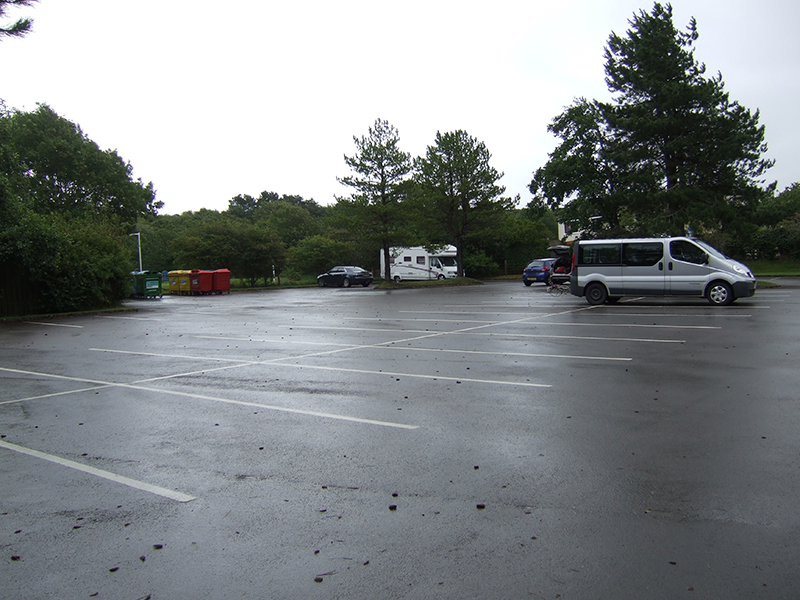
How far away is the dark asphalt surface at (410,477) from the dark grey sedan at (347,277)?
1404 inches

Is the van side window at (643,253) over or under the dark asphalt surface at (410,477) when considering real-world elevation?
over

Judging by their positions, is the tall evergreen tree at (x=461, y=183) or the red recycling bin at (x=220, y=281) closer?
the red recycling bin at (x=220, y=281)

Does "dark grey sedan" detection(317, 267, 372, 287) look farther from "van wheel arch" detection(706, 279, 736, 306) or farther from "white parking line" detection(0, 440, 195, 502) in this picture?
"white parking line" detection(0, 440, 195, 502)

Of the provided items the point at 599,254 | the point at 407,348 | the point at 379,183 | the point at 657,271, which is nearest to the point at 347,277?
the point at 379,183

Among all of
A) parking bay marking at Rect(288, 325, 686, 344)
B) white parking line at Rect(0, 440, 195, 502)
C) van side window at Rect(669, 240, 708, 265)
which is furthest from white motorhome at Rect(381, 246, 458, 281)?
white parking line at Rect(0, 440, 195, 502)

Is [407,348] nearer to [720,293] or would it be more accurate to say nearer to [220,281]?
[720,293]

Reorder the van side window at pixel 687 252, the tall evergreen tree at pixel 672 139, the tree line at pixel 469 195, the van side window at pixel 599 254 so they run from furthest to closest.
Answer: the tall evergreen tree at pixel 672 139 < the tree line at pixel 469 195 < the van side window at pixel 599 254 < the van side window at pixel 687 252

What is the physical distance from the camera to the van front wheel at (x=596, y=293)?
20.5 meters

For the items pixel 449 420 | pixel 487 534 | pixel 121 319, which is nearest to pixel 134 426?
pixel 449 420

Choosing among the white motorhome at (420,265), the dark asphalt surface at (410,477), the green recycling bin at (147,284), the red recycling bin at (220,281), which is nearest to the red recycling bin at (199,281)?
the red recycling bin at (220,281)

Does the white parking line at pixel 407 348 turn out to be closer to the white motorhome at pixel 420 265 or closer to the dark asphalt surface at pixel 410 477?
the dark asphalt surface at pixel 410 477

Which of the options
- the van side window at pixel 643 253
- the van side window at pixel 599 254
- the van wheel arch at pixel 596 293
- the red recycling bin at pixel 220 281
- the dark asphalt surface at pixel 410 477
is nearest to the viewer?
the dark asphalt surface at pixel 410 477

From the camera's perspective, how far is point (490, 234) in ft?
158

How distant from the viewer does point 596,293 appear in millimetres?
20562
